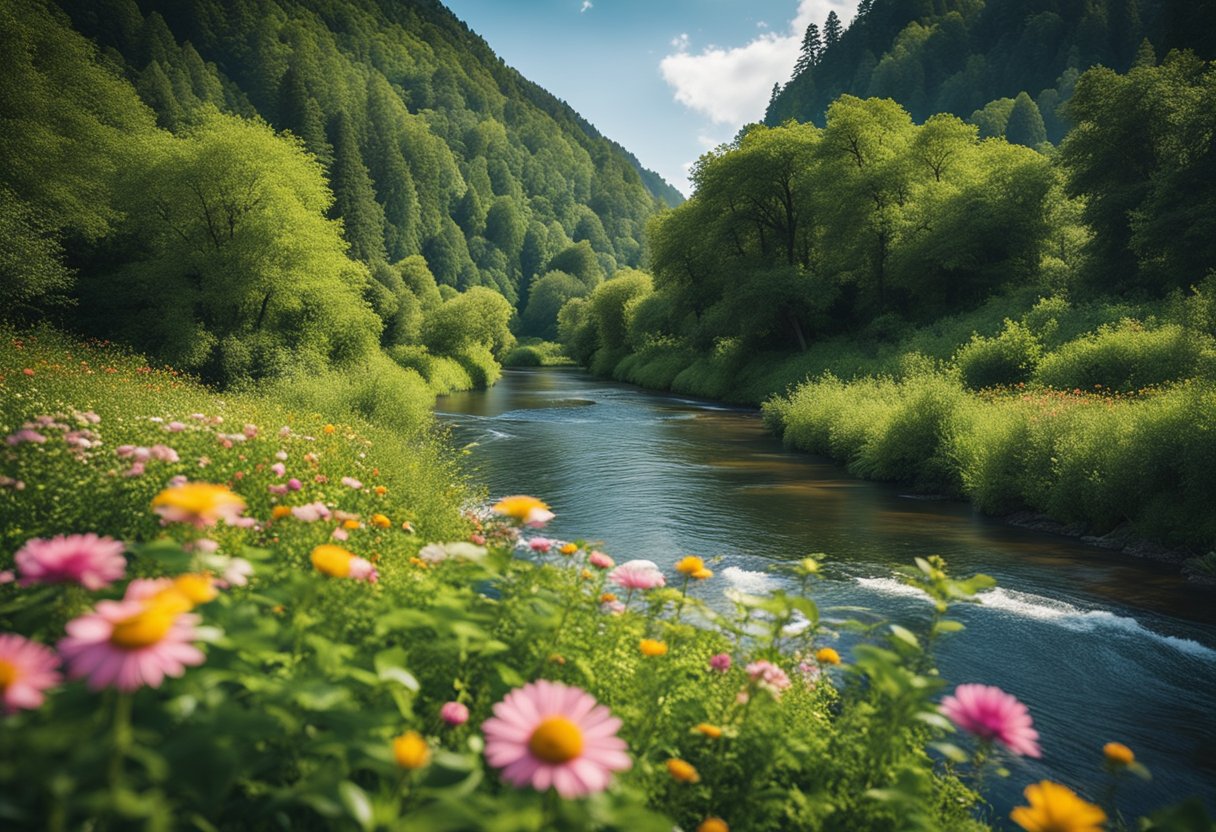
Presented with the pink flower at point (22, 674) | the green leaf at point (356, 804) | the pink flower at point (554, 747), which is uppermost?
the pink flower at point (22, 674)

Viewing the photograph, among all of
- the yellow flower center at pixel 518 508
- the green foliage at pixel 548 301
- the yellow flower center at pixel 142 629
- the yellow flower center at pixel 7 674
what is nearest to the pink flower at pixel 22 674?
the yellow flower center at pixel 7 674

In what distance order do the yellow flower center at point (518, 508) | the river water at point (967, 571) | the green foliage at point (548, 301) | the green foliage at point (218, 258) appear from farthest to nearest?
the green foliage at point (548, 301) → the green foliage at point (218, 258) → the river water at point (967, 571) → the yellow flower center at point (518, 508)

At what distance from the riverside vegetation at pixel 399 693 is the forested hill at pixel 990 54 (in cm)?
10159

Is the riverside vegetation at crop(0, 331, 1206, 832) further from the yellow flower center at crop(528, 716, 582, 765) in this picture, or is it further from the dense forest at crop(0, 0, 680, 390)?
the dense forest at crop(0, 0, 680, 390)

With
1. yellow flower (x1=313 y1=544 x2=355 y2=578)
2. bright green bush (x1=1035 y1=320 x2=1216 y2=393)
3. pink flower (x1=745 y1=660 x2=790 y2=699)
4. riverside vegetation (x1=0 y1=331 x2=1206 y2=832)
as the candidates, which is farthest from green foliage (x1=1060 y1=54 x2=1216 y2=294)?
yellow flower (x1=313 y1=544 x2=355 y2=578)

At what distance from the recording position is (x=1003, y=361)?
19.5 meters

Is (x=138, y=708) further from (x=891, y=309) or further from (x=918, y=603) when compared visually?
(x=891, y=309)

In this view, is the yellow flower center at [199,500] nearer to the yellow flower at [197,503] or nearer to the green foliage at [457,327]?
the yellow flower at [197,503]

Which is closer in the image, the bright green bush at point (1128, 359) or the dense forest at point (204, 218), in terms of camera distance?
the bright green bush at point (1128, 359)

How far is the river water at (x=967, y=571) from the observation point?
550cm

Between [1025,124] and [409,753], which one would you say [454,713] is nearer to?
[409,753]

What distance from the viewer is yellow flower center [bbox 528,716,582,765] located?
1.48 meters

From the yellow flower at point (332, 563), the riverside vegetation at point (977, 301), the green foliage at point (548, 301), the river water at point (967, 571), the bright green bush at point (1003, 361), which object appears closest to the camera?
the yellow flower at point (332, 563)

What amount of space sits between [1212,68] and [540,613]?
32914 mm
